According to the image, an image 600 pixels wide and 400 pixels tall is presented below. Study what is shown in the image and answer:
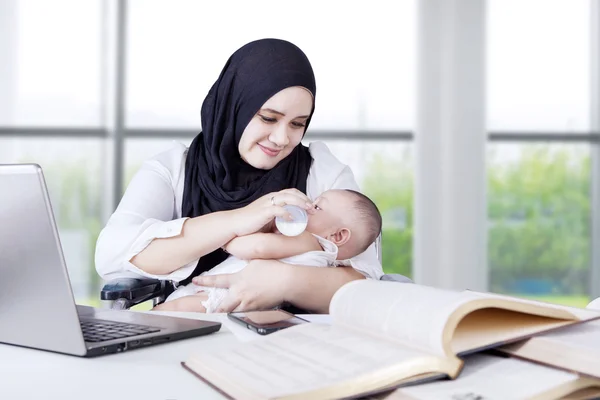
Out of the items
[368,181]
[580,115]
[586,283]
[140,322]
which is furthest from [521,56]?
[140,322]

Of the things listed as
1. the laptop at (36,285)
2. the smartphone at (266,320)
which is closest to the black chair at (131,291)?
the smartphone at (266,320)

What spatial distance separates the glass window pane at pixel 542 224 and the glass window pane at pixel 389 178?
0.52 metres

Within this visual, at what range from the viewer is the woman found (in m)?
1.62

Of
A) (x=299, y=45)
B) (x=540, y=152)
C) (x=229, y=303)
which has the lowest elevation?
(x=229, y=303)

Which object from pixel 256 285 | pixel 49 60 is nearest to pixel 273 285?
pixel 256 285

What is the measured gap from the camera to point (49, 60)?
151 inches

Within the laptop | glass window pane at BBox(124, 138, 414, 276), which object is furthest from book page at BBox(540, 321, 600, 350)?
glass window pane at BBox(124, 138, 414, 276)

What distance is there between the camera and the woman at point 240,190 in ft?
5.32

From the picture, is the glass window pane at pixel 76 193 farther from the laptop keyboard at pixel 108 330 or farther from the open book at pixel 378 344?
the open book at pixel 378 344

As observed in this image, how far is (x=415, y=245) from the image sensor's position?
3938 mm

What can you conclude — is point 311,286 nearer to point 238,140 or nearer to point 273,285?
point 273,285

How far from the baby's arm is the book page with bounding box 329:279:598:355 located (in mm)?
824

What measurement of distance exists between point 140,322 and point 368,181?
10.0 ft

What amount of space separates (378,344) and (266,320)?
0.37 meters
